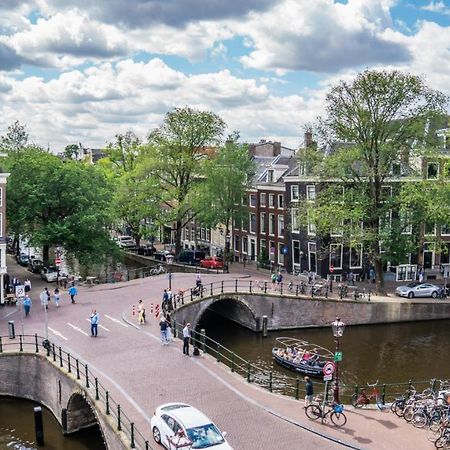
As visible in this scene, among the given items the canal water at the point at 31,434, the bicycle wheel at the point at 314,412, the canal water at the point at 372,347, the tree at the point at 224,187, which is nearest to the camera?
the bicycle wheel at the point at 314,412

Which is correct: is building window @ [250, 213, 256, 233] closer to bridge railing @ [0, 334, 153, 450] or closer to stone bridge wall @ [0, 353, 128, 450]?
bridge railing @ [0, 334, 153, 450]

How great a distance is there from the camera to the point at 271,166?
205ft

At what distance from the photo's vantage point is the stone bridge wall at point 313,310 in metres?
43.7

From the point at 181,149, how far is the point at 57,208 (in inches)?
676

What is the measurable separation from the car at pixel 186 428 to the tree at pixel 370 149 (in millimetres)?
28366

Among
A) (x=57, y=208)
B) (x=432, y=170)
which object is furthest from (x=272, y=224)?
(x=57, y=208)

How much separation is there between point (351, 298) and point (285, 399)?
2261cm

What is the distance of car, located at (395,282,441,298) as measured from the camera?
47562 mm

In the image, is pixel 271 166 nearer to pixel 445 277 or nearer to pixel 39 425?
pixel 445 277

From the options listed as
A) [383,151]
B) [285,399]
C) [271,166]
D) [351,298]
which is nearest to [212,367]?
[285,399]

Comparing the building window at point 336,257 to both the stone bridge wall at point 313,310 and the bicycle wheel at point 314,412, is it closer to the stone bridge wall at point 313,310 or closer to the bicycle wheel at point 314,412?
the stone bridge wall at point 313,310

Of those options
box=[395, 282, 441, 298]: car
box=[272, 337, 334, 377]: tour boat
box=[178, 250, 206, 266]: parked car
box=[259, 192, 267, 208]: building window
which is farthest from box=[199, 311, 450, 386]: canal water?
box=[259, 192, 267, 208]: building window

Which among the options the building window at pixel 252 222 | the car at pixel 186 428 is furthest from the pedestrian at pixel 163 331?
the building window at pixel 252 222

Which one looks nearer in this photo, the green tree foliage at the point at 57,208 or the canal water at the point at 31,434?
the canal water at the point at 31,434
